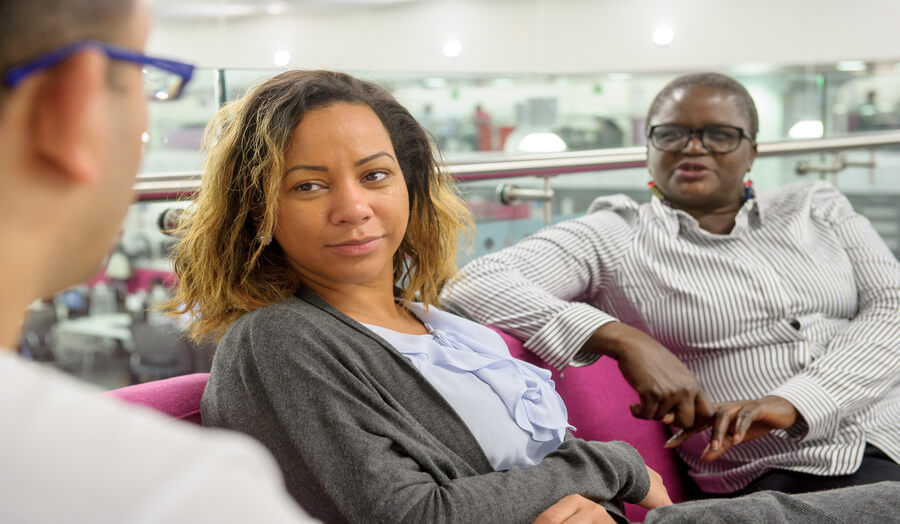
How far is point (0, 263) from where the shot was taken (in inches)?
21.5

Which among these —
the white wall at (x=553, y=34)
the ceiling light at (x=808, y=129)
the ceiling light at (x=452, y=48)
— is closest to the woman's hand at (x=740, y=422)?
the ceiling light at (x=808, y=129)

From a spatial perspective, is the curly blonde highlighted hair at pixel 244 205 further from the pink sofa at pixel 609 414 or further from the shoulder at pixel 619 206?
the shoulder at pixel 619 206

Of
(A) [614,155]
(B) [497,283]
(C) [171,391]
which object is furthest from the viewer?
(A) [614,155]

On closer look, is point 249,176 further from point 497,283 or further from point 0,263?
point 0,263

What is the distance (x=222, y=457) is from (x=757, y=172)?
3388mm

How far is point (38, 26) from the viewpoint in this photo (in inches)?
21.3

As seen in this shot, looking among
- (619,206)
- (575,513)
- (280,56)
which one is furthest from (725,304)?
(280,56)

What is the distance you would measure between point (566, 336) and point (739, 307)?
0.48 metres

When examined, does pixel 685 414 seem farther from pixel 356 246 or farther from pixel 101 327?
pixel 101 327

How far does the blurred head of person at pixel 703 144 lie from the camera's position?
7.28 feet

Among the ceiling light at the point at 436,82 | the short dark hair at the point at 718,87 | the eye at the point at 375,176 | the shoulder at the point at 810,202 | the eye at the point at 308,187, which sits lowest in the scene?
the shoulder at the point at 810,202

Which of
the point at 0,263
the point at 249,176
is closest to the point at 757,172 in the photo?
the point at 249,176

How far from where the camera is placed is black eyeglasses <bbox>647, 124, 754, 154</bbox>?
7.32 feet

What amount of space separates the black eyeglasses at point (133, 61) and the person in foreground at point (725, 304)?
1054mm
